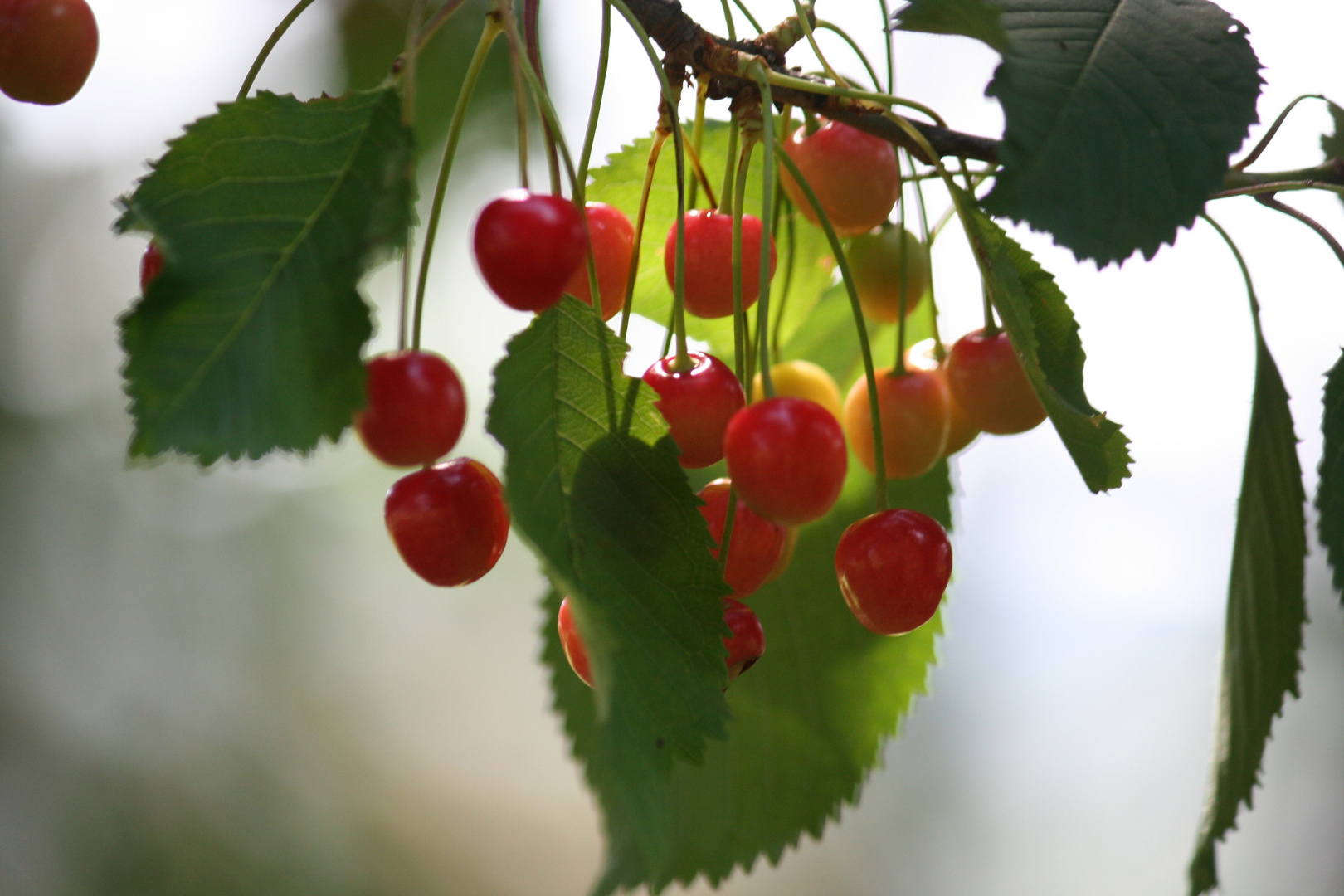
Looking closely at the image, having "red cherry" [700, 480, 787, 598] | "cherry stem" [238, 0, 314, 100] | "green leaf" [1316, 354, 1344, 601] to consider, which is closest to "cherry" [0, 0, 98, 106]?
"cherry stem" [238, 0, 314, 100]

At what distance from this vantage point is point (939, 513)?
2.36ft

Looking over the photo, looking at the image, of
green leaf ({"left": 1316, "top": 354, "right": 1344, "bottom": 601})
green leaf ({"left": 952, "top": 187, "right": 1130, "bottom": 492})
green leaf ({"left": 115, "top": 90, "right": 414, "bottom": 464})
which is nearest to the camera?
green leaf ({"left": 115, "top": 90, "right": 414, "bottom": 464})

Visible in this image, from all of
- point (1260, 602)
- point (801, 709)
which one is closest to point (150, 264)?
point (801, 709)

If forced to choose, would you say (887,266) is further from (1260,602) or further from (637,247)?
(1260,602)

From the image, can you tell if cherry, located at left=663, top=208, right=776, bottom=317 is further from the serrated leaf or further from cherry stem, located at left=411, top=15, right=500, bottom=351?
the serrated leaf

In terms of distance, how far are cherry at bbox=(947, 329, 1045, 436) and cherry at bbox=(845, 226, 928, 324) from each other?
0.07 metres

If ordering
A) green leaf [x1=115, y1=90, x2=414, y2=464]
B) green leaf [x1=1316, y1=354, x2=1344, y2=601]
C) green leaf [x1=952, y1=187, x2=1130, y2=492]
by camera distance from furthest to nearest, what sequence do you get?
green leaf [x1=1316, y1=354, x2=1344, y2=601]
green leaf [x1=952, y1=187, x2=1130, y2=492]
green leaf [x1=115, y1=90, x2=414, y2=464]

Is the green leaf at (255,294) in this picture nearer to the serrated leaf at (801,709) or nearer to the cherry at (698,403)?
the cherry at (698,403)

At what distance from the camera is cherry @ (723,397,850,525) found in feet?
1.23

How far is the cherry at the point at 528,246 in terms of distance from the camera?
353 mm

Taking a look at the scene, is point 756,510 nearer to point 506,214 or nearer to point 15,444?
point 506,214

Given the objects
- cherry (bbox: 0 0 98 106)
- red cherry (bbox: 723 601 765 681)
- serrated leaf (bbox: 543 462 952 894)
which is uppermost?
cherry (bbox: 0 0 98 106)

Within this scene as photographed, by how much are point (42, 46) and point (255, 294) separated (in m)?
0.29

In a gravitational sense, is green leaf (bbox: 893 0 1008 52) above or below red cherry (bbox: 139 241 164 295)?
above
